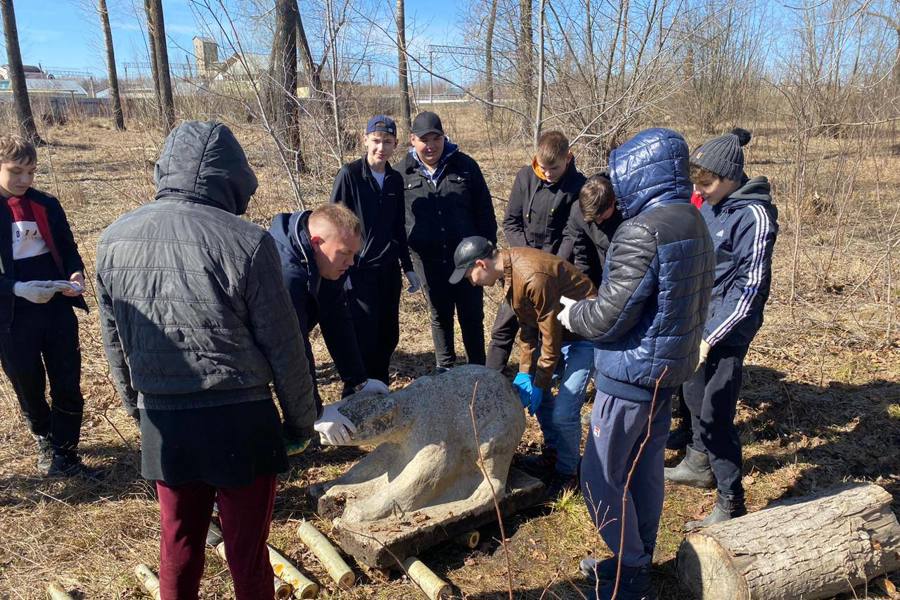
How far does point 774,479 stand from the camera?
150 inches

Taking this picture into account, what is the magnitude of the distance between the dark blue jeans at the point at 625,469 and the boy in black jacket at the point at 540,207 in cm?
154

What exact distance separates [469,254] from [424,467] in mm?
1068

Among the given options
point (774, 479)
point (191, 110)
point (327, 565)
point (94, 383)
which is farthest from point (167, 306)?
point (191, 110)

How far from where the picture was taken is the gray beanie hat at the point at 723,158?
298 centimetres

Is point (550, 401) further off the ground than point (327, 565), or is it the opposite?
point (550, 401)

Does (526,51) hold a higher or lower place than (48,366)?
higher

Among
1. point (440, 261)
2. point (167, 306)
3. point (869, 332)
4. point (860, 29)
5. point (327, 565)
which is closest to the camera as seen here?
point (167, 306)

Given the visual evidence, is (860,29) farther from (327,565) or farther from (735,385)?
(327,565)

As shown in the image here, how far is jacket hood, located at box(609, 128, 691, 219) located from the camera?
2283 mm

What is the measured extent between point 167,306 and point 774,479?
3572mm

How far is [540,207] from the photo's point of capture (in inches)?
167

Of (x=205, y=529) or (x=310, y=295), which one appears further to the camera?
(x=310, y=295)

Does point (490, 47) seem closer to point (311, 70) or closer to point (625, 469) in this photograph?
point (311, 70)

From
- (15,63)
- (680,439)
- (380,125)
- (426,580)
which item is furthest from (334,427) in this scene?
(15,63)
